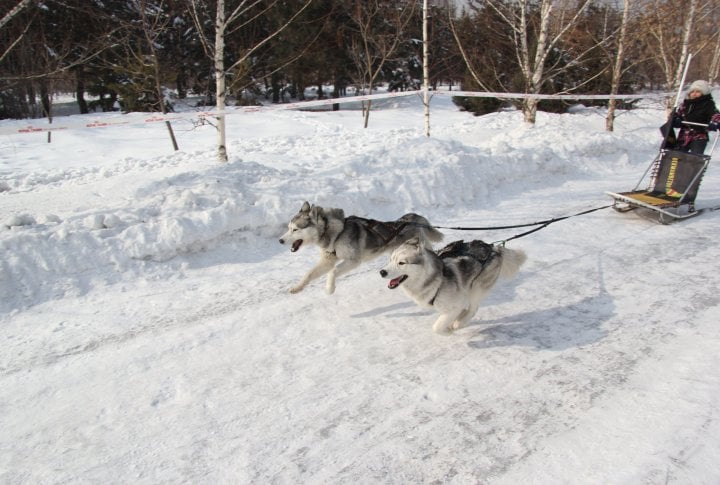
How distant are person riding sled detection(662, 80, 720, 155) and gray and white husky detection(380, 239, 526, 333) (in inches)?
189

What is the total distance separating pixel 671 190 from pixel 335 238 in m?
5.47

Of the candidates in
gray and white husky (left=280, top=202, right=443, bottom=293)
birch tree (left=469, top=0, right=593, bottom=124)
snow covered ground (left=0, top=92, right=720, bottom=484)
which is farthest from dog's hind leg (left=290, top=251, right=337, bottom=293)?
birch tree (left=469, top=0, right=593, bottom=124)

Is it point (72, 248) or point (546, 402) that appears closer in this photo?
point (546, 402)

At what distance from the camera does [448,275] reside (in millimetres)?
3836

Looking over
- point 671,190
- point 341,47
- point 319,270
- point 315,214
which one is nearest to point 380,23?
point 341,47

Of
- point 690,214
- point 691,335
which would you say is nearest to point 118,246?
point 691,335

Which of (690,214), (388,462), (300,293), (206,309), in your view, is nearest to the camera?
(388,462)

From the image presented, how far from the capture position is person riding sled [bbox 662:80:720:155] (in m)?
6.67

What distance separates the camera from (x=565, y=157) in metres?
10.2

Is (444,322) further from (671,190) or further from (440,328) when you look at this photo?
(671,190)

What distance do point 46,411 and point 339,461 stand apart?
207 centimetres

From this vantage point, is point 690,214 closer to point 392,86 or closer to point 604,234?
point 604,234

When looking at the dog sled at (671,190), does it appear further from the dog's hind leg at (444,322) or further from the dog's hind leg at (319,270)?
the dog's hind leg at (319,270)

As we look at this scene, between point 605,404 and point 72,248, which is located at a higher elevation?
point 72,248
